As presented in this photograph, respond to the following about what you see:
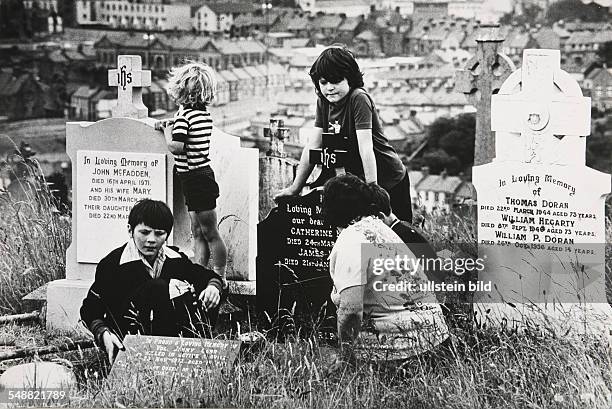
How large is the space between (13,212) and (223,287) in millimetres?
1934

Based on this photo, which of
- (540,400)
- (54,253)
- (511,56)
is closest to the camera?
(540,400)

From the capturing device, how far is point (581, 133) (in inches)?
248

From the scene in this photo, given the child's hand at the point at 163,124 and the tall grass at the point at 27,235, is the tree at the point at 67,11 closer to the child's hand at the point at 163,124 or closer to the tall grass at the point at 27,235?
the tall grass at the point at 27,235

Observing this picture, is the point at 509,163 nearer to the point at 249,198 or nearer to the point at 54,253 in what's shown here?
the point at 249,198

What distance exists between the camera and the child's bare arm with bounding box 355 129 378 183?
21.5ft

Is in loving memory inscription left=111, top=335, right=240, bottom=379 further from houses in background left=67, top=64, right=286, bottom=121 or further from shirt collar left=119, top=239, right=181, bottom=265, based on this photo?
houses in background left=67, top=64, right=286, bottom=121

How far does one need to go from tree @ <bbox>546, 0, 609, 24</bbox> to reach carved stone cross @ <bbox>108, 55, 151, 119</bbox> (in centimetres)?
248

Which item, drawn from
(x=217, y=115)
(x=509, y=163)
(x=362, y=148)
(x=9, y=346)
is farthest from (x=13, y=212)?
(x=509, y=163)

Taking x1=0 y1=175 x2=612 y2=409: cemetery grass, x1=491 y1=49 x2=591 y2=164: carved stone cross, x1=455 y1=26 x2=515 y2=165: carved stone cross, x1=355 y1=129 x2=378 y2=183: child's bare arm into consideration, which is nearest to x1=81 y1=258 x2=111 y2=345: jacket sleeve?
x1=0 y1=175 x2=612 y2=409: cemetery grass

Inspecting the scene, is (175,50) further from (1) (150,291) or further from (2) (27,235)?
(1) (150,291)

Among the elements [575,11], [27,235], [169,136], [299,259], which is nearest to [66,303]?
[27,235]

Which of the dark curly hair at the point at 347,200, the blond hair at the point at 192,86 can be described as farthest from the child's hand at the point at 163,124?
the dark curly hair at the point at 347,200

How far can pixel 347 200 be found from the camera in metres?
6.47

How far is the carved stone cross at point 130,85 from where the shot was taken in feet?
23.1
